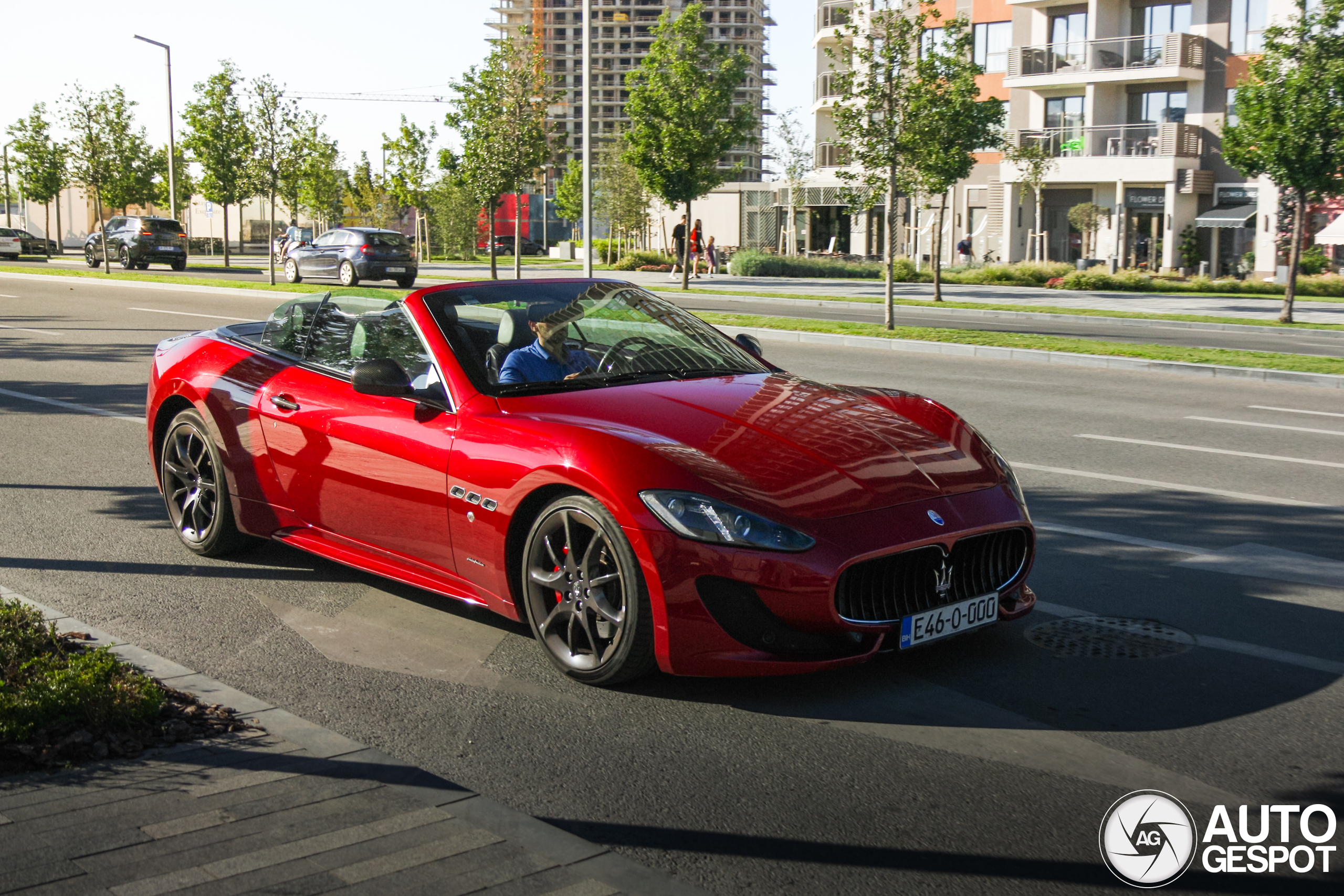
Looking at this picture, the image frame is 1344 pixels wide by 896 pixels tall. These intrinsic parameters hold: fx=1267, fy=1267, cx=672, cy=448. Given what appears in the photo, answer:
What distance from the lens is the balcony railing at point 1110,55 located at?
148 ft

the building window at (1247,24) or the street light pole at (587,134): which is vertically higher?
the building window at (1247,24)

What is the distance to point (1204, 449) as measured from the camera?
967cm

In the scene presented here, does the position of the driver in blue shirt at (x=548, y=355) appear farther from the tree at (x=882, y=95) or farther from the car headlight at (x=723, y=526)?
the tree at (x=882, y=95)

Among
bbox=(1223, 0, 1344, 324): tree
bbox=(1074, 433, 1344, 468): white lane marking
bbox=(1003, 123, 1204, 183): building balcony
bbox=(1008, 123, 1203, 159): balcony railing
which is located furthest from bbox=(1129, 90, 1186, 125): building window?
bbox=(1074, 433, 1344, 468): white lane marking

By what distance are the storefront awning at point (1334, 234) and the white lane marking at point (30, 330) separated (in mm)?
33202

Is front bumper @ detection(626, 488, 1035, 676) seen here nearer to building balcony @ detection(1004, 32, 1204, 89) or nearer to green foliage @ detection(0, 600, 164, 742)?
green foliage @ detection(0, 600, 164, 742)

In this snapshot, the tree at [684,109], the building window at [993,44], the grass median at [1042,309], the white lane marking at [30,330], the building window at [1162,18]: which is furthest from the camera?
the building window at [993,44]

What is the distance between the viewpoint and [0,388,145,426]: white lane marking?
430 inches

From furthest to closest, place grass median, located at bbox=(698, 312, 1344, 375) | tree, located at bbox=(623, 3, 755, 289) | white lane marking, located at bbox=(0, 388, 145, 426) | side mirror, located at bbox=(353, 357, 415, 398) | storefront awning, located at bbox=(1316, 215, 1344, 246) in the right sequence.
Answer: storefront awning, located at bbox=(1316, 215, 1344, 246)
tree, located at bbox=(623, 3, 755, 289)
grass median, located at bbox=(698, 312, 1344, 375)
white lane marking, located at bbox=(0, 388, 145, 426)
side mirror, located at bbox=(353, 357, 415, 398)

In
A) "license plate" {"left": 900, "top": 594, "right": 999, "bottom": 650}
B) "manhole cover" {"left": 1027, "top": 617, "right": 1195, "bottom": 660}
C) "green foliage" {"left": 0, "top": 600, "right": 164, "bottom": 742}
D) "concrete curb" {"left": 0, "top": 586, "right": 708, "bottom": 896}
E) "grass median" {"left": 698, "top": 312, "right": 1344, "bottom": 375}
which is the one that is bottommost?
"concrete curb" {"left": 0, "top": 586, "right": 708, "bottom": 896}

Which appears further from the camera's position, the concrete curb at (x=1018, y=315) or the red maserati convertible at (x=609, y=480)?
the concrete curb at (x=1018, y=315)

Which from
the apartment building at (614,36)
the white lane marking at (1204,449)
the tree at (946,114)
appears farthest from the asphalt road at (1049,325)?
the apartment building at (614,36)

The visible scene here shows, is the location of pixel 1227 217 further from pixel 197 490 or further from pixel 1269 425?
pixel 197 490

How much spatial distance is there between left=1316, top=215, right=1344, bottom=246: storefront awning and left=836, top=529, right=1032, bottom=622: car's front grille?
3665 cm
